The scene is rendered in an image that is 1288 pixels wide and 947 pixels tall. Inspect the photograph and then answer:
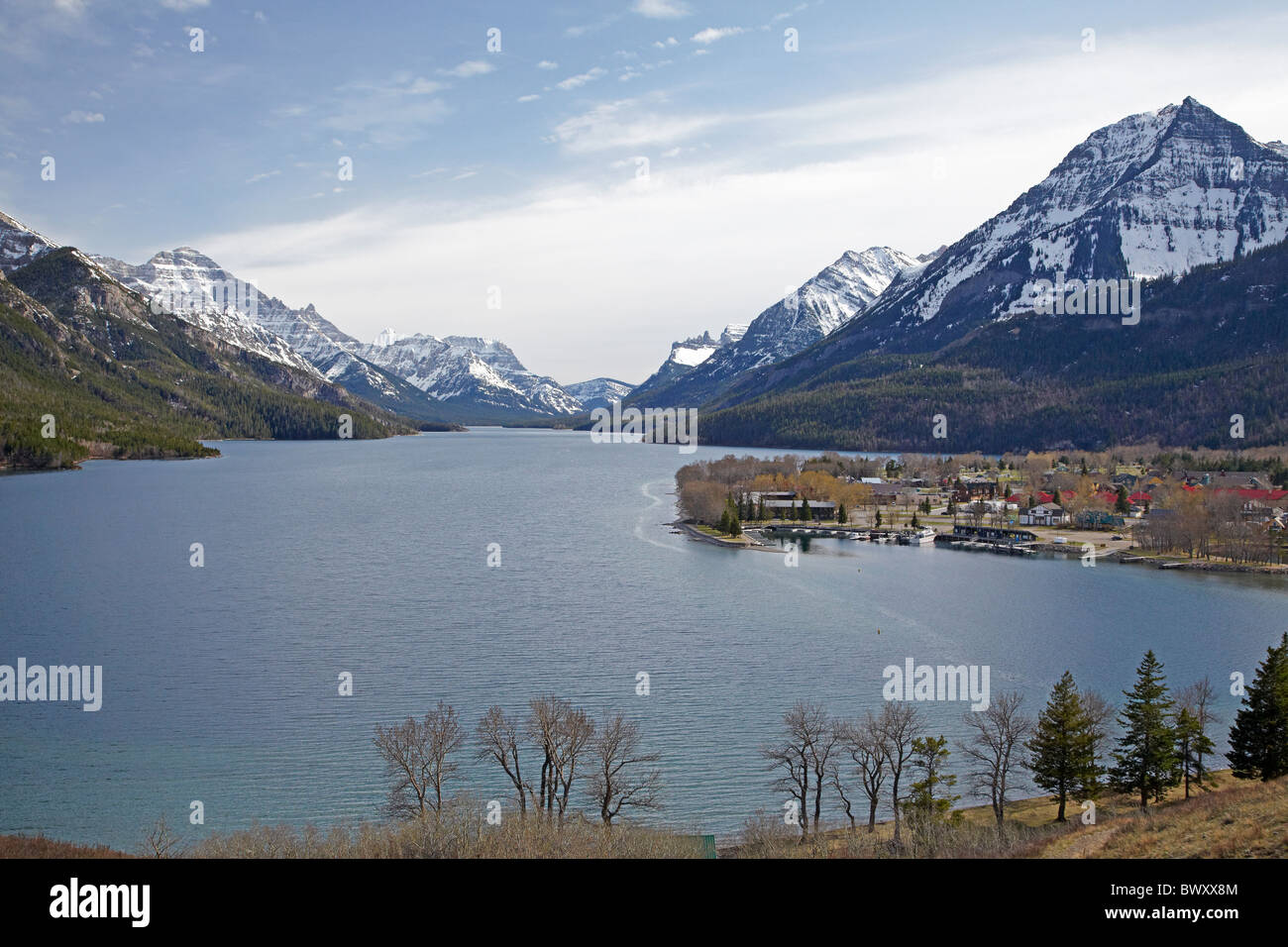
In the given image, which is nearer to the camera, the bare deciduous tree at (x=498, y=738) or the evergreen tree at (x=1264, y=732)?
the evergreen tree at (x=1264, y=732)

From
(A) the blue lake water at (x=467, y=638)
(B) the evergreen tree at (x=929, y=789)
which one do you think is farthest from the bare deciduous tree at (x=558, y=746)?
(B) the evergreen tree at (x=929, y=789)

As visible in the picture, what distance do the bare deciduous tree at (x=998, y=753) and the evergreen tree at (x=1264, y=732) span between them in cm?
622

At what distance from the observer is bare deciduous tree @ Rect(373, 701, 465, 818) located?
2534 centimetres

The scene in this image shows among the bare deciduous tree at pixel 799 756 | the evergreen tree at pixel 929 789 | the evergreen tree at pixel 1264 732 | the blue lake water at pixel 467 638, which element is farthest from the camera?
the blue lake water at pixel 467 638

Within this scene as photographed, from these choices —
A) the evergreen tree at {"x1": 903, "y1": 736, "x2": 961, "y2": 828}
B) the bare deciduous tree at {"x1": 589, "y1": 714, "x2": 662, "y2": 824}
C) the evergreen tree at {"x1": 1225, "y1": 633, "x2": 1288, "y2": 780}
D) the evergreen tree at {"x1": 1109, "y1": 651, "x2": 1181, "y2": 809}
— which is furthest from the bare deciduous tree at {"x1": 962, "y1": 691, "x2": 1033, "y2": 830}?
the bare deciduous tree at {"x1": 589, "y1": 714, "x2": 662, "y2": 824}

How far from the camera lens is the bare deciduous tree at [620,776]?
2619cm

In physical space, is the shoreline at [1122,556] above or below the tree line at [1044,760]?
above

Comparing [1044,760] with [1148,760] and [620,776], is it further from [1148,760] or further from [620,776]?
[620,776]

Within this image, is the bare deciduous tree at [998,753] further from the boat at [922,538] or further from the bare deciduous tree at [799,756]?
the boat at [922,538]

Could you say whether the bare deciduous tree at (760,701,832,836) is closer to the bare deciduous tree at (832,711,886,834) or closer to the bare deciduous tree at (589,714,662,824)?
the bare deciduous tree at (832,711,886,834)

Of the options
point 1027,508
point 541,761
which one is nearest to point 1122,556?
point 1027,508

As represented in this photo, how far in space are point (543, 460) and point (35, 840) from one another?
178 metres

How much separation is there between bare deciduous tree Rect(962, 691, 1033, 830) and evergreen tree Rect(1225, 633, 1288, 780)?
20.4ft
